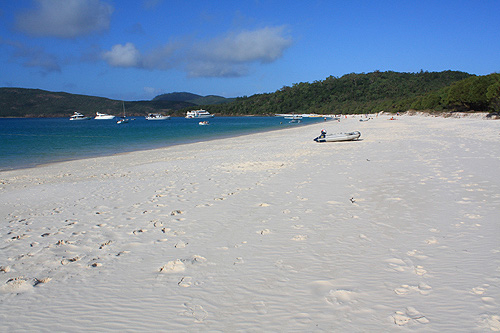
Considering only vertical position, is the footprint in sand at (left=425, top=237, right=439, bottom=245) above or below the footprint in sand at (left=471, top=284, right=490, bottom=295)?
below

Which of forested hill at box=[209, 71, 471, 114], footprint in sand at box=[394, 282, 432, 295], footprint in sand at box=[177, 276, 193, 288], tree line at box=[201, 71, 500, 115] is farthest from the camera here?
forested hill at box=[209, 71, 471, 114]

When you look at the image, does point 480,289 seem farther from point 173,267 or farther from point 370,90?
point 370,90

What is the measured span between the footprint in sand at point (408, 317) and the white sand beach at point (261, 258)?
0.05 ft

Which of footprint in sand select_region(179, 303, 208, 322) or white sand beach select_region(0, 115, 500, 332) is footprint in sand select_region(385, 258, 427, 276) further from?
footprint in sand select_region(179, 303, 208, 322)

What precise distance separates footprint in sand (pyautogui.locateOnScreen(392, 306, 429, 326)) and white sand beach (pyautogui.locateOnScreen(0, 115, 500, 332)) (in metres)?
0.02

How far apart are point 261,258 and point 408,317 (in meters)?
2.04

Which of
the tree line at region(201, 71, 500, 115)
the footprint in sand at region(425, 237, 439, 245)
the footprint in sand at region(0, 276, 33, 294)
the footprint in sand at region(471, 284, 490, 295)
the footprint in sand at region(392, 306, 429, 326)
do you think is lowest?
the footprint in sand at region(0, 276, 33, 294)

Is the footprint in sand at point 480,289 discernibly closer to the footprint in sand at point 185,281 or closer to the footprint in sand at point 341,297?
the footprint in sand at point 341,297

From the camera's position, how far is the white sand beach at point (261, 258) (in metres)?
3.38

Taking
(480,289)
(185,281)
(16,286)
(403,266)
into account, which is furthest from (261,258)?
(16,286)

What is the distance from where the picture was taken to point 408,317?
3215 mm

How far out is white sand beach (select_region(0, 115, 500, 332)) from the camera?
3.38 metres

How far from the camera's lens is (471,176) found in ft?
30.5

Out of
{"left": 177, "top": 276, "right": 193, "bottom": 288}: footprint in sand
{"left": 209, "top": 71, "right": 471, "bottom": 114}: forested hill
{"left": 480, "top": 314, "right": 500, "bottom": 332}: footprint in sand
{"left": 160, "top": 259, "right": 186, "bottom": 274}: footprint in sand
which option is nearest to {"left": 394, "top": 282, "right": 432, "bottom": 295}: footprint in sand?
{"left": 480, "top": 314, "right": 500, "bottom": 332}: footprint in sand
